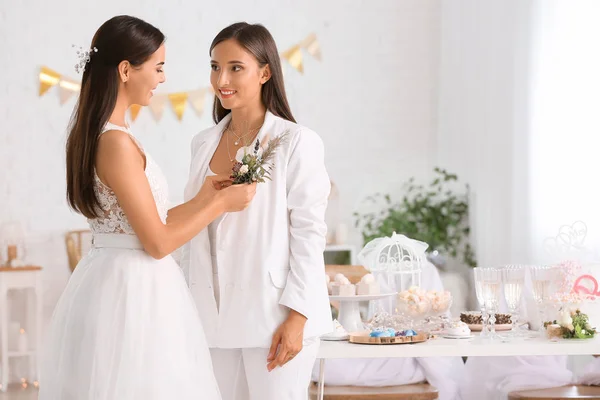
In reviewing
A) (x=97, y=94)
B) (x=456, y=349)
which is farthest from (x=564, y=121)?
(x=97, y=94)

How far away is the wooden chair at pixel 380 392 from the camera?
307 cm

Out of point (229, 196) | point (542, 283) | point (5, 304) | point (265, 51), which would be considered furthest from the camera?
point (5, 304)

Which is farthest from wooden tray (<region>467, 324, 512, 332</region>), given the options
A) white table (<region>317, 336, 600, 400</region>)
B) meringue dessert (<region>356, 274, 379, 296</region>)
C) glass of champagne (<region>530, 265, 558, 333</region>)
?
meringue dessert (<region>356, 274, 379, 296</region>)

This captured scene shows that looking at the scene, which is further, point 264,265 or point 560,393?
point 560,393

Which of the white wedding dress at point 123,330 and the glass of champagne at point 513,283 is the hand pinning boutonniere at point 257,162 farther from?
the glass of champagne at point 513,283

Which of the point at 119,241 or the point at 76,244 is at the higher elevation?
the point at 119,241

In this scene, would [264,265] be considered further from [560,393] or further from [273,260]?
[560,393]

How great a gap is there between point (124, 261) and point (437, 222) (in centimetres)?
394

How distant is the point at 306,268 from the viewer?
1979 millimetres

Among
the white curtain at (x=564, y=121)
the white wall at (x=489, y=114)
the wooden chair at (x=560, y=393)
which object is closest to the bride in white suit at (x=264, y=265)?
the wooden chair at (x=560, y=393)

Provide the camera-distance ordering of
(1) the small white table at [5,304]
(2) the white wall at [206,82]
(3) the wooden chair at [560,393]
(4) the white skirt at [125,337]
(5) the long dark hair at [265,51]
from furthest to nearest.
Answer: (2) the white wall at [206,82] < (1) the small white table at [5,304] < (3) the wooden chair at [560,393] < (5) the long dark hair at [265,51] < (4) the white skirt at [125,337]

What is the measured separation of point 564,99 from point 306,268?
2562 mm

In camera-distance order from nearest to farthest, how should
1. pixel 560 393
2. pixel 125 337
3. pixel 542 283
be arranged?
pixel 125 337, pixel 542 283, pixel 560 393

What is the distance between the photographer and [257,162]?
1.93 meters
